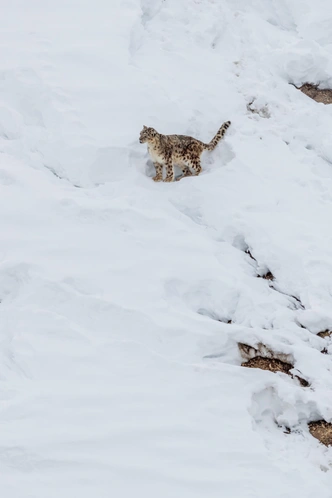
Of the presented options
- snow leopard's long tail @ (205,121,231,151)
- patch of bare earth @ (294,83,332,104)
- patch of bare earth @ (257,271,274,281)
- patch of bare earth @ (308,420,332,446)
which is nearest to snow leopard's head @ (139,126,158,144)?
snow leopard's long tail @ (205,121,231,151)

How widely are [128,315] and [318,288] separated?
2642mm

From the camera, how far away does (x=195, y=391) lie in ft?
19.5

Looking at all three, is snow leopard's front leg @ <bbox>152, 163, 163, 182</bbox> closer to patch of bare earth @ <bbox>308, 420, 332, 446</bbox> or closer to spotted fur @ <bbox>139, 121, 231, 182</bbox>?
spotted fur @ <bbox>139, 121, 231, 182</bbox>

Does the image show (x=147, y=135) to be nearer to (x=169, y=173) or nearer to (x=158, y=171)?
(x=158, y=171)

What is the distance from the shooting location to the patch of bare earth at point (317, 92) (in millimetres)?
11859

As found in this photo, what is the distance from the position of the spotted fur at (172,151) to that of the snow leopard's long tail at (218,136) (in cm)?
4

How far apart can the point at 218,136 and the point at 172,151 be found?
1.19 m

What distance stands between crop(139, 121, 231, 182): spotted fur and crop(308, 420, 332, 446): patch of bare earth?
4912 millimetres

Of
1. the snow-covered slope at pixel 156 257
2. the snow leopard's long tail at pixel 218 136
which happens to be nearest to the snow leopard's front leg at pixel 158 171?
the snow-covered slope at pixel 156 257

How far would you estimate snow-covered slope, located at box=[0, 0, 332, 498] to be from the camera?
528 cm

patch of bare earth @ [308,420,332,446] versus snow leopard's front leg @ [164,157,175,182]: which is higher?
snow leopard's front leg @ [164,157,175,182]

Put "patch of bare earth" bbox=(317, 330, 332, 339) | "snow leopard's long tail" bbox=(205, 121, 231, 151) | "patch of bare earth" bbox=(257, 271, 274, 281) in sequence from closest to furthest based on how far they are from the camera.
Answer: "patch of bare earth" bbox=(317, 330, 332, 339)
"patch of bare earth" bbox=(257, 271, 274, 281)
"snow leopard's long tail" bbox=(205, 121, 231, 151)

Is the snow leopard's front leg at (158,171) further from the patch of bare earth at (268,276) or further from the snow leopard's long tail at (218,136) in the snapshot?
the patch of bare earth at (268,276)

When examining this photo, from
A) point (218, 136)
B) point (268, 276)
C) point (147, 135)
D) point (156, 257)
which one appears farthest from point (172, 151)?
point (268, 276)
